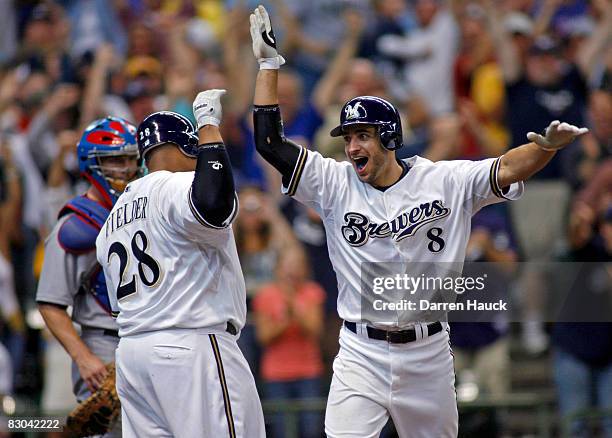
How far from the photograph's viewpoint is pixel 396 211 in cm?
714

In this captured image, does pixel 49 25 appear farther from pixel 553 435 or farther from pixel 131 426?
pixel 131 426

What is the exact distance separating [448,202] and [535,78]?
5.69 meters

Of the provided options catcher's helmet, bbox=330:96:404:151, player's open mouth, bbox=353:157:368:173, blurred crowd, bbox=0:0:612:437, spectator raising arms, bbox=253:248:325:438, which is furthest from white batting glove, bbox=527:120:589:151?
spectator raising arms, bbox=253:248:325:438

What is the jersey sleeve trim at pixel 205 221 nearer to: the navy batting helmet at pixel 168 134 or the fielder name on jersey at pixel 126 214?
the fielder name on jersey at pixel 126 214

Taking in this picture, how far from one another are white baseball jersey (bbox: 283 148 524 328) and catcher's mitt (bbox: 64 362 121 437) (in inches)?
59.9

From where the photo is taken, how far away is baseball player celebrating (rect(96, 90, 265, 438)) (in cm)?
633

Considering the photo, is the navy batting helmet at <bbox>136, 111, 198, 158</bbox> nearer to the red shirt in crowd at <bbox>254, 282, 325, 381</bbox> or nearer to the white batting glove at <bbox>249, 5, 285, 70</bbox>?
the white batting glove at <bbox>249, 5, 285, 70</bbox>

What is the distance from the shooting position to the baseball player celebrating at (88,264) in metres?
7.60

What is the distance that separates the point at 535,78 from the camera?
491 inches

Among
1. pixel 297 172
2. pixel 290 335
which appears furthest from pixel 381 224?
pixel 290 335

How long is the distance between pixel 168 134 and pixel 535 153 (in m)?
2.10

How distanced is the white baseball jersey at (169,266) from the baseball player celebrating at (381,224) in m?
0.78

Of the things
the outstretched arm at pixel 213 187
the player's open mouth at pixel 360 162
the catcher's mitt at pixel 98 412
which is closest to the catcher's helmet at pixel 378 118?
the player's open mouth at pixel 360 162

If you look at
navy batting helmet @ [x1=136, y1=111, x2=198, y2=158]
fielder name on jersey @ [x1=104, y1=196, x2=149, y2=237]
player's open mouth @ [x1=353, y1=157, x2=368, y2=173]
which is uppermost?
navy batting helmet @ [x1=136, y1=111, x2=198, y2=158]
